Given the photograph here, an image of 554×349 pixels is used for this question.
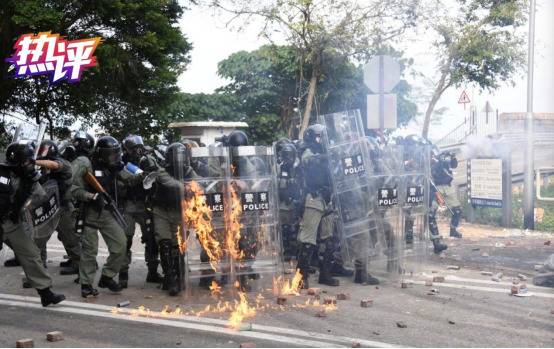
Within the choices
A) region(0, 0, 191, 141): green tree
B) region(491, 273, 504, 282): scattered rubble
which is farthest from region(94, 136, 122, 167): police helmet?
region(0, 0, 191, 141): green tree

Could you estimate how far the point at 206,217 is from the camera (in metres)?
6.91

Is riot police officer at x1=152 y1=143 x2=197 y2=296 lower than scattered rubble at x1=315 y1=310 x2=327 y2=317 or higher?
higher

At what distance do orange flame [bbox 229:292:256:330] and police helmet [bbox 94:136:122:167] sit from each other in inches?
80.1

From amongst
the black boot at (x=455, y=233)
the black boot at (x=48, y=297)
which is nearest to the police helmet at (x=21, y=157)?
the black boot at (x=48, y=297)

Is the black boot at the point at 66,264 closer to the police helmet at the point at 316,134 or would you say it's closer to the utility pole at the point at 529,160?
the police helmet at the point at 316,134

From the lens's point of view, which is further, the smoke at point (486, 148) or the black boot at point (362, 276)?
the smoke at point (486, 148)

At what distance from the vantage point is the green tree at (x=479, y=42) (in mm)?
20906

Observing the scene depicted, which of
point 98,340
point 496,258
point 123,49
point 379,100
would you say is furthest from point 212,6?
point 98,340

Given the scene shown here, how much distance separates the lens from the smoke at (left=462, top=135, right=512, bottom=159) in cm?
1388

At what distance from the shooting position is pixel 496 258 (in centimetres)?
995


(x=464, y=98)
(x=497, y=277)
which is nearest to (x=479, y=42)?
(x=464, y=98)

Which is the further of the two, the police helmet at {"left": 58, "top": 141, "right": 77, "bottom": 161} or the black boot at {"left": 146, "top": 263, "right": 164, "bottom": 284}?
the police helmet at {"left": 58, "top": 141, "right": 77, "bottom": 161}

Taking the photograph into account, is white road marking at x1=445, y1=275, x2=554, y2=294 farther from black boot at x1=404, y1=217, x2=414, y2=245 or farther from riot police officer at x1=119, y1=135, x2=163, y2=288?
riot police officer at x1=119, y1=135, x2=163, y2=288

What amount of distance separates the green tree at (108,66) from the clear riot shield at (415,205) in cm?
1424
